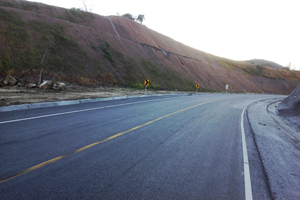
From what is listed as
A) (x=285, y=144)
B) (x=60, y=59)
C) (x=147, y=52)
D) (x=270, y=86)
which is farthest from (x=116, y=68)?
(x=270, y=86)

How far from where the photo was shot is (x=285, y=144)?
304 inches

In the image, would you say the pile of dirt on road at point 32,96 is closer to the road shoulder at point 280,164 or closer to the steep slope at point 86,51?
the steep slope at point 86,51

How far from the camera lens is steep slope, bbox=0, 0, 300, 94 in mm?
21656

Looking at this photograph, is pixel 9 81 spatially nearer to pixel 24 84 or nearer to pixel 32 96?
pixel 24 84

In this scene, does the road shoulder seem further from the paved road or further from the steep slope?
the steep slope

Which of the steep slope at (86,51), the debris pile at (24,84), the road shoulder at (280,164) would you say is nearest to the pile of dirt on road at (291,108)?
the road shoulder at (280,164)

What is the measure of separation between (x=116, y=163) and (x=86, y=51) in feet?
89.5

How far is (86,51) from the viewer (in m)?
29.4

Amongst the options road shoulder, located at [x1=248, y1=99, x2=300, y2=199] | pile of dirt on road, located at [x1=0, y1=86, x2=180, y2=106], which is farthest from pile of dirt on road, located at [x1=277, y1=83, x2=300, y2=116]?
pile of dirt on road, located at [x1=0, y1=86, x2=180, y2=106]

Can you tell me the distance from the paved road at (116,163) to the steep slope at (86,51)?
52.4 ft

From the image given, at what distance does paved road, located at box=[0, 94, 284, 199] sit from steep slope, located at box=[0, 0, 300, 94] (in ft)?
52.4

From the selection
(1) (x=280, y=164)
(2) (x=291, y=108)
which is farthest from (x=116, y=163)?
(2) (x=291, y=108)

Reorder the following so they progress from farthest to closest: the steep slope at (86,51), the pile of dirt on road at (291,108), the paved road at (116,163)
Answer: the steep slope at (86,51), the pile of dirt on road at (291,108), the paved road at (116,163)

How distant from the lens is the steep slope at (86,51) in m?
21.7
